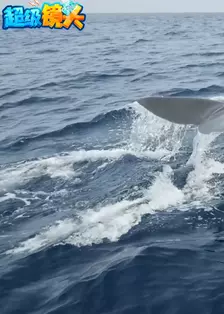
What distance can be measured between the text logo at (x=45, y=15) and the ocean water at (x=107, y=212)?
33.2m

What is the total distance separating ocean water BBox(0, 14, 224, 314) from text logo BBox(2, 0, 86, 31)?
1309 inches

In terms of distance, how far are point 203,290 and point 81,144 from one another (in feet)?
25.9

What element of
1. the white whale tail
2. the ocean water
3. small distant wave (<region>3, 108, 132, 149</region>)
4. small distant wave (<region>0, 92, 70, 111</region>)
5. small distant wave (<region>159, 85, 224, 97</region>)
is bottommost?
small distant wave (<region>0, 92, 70, 111</region>)

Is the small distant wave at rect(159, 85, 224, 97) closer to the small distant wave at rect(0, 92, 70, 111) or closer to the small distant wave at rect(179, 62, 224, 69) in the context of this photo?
the small distant wave at rect(0, 92, 70, 111)

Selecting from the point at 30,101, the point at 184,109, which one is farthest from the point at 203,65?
the point at 184,109

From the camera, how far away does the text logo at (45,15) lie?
5062 centimetres

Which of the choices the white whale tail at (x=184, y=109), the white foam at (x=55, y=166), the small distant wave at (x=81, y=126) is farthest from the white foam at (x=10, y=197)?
the small distant wave at (x=81, y=126)

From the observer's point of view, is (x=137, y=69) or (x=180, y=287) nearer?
(x=180, y=287)

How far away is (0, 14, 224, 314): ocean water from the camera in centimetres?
671

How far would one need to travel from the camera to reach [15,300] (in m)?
6.75

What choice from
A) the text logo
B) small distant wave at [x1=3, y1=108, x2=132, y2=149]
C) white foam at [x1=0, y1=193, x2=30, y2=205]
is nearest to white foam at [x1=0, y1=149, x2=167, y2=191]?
white foam at [x1=0, y1=193, x2=30, y2=205]

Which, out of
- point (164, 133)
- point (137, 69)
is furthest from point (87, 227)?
point (137, 69)

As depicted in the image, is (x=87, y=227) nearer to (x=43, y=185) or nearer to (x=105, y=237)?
(x=105, y=237)

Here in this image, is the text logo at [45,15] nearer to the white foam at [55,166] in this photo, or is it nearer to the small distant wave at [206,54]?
the small distant wave at [206,54]
